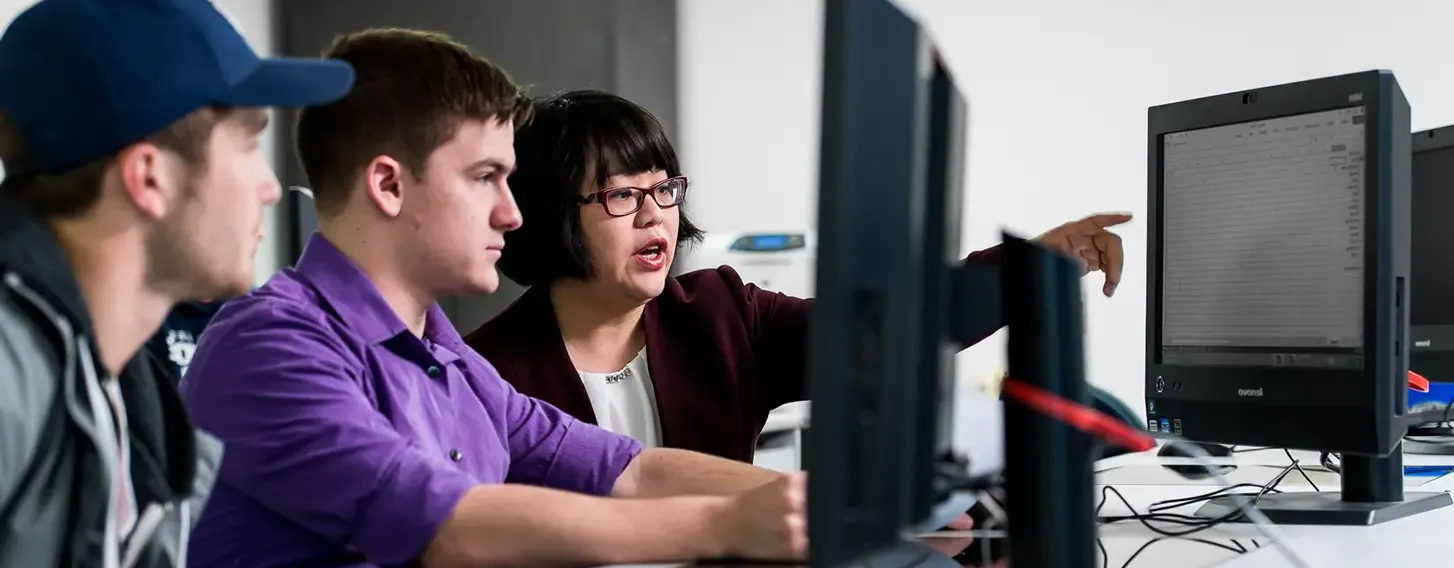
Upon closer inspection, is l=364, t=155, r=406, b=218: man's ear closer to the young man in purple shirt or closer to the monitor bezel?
the young man in purple shirt

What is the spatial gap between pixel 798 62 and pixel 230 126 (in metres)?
3.37

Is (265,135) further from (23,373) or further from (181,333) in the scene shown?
(23,373)

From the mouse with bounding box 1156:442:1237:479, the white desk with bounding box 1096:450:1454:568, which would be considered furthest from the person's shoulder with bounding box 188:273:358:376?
the mouse with bounding box 1156:442:1237:479

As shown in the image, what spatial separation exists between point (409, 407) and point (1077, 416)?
644mm

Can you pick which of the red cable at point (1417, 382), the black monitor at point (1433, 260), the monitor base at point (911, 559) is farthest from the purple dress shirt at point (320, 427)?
the black monitor at point (1433, 260)

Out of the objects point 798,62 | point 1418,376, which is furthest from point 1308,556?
point 798,62

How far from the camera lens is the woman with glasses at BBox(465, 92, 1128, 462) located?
172cm

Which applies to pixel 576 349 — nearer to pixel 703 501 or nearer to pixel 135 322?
pixel 703 501

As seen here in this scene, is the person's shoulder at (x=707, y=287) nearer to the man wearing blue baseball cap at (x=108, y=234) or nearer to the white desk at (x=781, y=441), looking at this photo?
the man wearing blue baseball cap at (x=108, y=234)

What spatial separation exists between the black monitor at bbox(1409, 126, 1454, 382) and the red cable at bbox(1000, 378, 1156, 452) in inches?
59.6

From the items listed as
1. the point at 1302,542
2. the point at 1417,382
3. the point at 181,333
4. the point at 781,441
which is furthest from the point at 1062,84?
the point at 181,333

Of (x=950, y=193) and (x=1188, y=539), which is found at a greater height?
(x=950, y=193)

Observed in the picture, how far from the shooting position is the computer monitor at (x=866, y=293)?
56 cm

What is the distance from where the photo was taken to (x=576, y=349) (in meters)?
1.77
